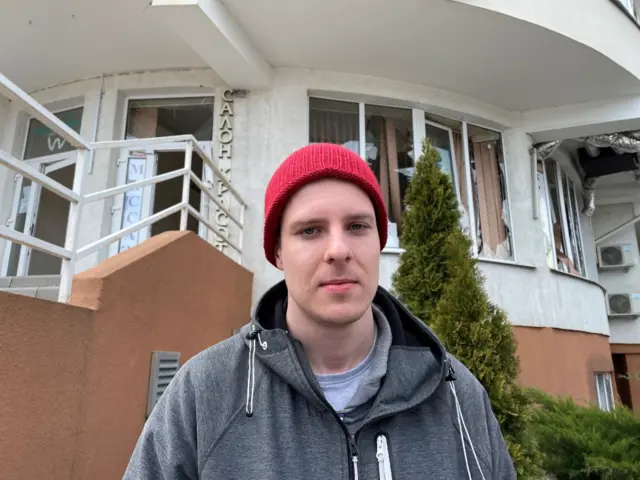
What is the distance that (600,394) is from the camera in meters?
7.32

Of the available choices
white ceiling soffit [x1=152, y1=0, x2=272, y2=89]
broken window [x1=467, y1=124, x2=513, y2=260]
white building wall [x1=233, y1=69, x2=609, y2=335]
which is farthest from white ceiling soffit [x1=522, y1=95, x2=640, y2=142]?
white ceiling soffit [x1=152, y1=0, x2=272, y2=89]

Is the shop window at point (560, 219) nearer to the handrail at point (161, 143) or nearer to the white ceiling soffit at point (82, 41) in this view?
the handrail at point (161, 143)

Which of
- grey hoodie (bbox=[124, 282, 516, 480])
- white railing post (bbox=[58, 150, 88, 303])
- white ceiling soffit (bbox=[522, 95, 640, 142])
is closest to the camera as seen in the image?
grey hoodie (bbox=[124, 282, 516, 480])

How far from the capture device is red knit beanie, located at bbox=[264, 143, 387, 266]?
4.16ft

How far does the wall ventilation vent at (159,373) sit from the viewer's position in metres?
2.86

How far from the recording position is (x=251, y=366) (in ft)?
3.91

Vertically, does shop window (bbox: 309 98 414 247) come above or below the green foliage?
above

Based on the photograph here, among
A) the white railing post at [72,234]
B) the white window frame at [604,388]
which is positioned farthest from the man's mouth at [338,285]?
the white window frame at [604,388]

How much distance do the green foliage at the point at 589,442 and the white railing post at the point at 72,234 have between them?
288cm

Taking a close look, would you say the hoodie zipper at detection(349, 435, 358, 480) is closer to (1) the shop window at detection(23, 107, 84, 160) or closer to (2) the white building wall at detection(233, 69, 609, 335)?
(2) the white building wall at detection(233, 69, 609, 335)

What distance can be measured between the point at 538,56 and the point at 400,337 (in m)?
5.37

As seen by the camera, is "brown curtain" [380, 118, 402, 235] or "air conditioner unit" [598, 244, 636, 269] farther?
"air conditioner unit" [598, 244, 636, 269]

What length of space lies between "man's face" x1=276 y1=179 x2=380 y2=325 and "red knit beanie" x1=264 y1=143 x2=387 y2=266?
0.02 meters

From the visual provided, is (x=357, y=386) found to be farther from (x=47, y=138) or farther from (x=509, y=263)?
(x=47, y=138)
